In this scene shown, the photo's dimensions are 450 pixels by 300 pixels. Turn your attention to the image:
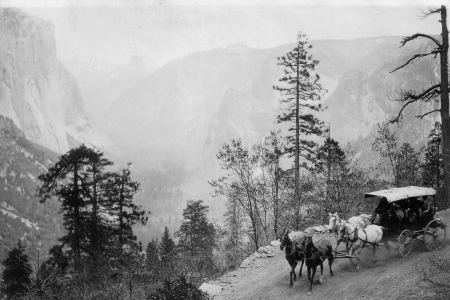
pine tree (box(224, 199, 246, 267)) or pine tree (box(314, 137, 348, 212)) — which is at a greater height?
pine tree (box(314, 137, 348, 212))

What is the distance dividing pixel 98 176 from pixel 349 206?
58.9ft

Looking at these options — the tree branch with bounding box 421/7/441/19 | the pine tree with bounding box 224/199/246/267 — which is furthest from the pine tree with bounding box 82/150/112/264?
the tree branch with bounding box 421/7/441/19

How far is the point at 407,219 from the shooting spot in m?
13.9

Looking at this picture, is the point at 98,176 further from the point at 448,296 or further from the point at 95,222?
the point at 448,296

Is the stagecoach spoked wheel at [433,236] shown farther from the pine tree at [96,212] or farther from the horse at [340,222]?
the pine tree at [96,212]

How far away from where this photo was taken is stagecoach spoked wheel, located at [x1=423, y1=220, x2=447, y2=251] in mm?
13203

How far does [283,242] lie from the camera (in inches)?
522

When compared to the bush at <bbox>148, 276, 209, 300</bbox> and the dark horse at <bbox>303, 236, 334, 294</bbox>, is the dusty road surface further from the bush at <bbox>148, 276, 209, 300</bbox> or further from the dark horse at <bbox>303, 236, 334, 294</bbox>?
the bush at <bbox>148, 276, 209, 300</bbox>

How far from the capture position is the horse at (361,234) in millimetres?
13055

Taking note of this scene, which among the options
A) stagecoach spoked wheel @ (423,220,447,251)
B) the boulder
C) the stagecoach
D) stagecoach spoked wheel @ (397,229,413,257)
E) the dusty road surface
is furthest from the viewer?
the boulder

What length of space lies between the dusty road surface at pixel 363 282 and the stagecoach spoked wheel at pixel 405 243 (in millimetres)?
194

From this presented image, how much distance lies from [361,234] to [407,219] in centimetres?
203

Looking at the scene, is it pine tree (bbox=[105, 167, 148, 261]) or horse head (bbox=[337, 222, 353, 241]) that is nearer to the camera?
horse head (bbox=[337, 222, 353, 241])

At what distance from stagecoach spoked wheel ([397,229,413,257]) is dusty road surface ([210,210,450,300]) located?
19 cm
